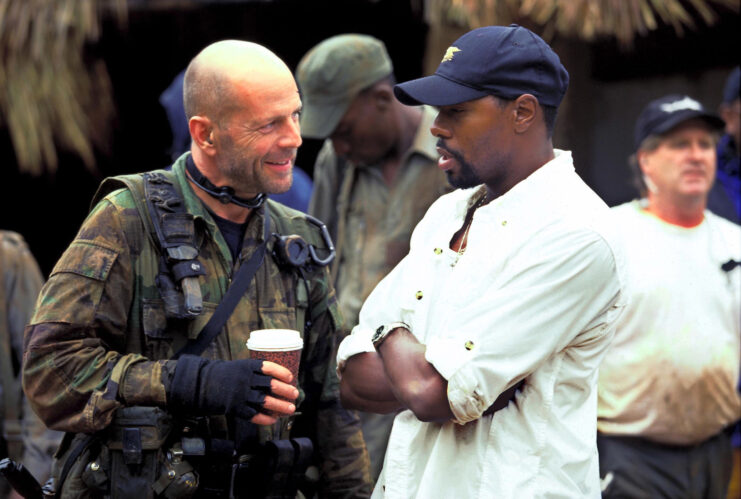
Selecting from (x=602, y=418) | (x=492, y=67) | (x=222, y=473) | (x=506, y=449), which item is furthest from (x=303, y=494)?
(x=602, y=418)

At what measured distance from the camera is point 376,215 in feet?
15.9

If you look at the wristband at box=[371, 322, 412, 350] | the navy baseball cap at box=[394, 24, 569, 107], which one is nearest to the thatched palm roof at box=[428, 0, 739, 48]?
the navy baseball cap at box=[394, 24, 569, 107]

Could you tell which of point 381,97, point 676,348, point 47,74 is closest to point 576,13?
point 381,97

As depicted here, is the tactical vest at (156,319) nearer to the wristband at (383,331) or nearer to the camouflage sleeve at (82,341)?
the camouflage sleeve at (82,341)

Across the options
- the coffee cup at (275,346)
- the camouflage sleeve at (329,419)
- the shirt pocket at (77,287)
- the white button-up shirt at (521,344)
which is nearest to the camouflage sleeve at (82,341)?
the shirt pocket at (77,287)

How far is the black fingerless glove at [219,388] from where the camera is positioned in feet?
8.61

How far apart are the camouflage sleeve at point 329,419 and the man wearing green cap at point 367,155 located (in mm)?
1483

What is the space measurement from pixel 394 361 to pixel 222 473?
0.65m

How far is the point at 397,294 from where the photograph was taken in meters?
2.76

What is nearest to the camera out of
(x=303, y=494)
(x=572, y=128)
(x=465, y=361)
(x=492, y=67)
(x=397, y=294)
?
(x=465, y=361)

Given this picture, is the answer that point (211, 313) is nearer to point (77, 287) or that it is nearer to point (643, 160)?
point (77, 287)

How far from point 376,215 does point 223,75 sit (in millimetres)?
2011

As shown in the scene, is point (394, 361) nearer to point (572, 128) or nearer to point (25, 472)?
point (25, 472)

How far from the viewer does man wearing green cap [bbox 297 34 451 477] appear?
187 inches
